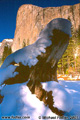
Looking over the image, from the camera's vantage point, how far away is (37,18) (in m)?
48.0

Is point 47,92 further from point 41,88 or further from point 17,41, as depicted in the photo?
point 17,41

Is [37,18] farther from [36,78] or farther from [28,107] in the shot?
[28,107]

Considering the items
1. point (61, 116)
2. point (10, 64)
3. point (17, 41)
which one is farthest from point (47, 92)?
point (17, 41)

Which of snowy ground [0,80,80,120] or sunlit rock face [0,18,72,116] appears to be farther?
sunlit rock face [0,18,72,116]

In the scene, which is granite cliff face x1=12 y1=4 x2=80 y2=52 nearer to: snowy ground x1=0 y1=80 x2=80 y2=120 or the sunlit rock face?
the sunlit rock face

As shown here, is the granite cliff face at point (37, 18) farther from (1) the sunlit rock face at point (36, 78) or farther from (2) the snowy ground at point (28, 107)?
(2) the snowy ground at point (28, 107)

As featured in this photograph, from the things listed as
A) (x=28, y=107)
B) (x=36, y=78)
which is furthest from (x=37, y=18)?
(x=28, y=107)

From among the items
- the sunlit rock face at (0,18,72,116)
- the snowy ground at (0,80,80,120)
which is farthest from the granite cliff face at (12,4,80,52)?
the snowy ground at (0,80,80,120)

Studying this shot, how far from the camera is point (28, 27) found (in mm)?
51875

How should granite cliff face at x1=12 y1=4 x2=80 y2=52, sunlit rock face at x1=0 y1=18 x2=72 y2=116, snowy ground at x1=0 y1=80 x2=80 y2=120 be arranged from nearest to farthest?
snowy ground at x1=0 y1=80 x2=80 y2=120
sunlit rock face at x1=0 y1=18 x2=72 y2=116
granite cliff face at x1=12 y1=4 x2=80 y2=52

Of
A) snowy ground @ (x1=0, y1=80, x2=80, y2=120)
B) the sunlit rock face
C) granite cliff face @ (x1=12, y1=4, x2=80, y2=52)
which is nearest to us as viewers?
snowy ground @ (x1=0, y1=80, x2=80, y2=120)

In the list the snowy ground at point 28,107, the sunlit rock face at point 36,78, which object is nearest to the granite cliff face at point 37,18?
the sunlit rock face at point 36,78

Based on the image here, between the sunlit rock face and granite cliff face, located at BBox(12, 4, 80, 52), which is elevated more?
granite cliff face, located at BBox(12, 4, 80, 52)

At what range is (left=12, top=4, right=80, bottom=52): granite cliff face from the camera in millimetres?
44688
